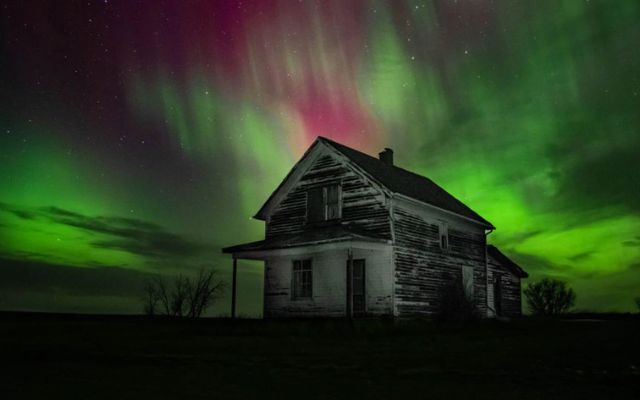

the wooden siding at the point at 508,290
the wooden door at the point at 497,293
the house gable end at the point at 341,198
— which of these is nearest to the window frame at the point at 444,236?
the house gable end at the point at 341,198

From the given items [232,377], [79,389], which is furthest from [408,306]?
[79,389]

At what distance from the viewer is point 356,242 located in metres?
20.9

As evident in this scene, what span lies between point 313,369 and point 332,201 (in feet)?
52.1

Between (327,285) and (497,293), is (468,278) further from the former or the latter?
(327,285)

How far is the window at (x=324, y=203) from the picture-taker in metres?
24.6

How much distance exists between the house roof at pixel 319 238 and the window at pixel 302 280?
1605 mm

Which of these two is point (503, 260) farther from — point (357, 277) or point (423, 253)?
point (357, 277)

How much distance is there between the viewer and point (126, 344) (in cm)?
1388

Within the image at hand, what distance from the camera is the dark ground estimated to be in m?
6.92

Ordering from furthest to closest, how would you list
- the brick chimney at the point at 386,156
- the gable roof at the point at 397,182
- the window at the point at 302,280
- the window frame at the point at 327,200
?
the brick chimney at the point at 386,156 → the window at the point at 302,280 → the window frame at the point at 327,200 → the gable roof at the point at 397,182

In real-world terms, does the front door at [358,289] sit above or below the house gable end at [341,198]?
below

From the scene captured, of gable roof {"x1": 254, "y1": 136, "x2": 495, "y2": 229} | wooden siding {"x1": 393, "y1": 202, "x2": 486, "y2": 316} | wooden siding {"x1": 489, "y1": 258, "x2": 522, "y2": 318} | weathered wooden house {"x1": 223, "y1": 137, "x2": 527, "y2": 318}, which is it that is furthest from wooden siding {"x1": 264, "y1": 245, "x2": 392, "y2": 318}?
wooden siding {"x1": 489, "y1": 258, "x2": 522, "y2": 318}

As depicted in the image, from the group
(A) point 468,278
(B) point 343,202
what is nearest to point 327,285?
(B) point 343,202

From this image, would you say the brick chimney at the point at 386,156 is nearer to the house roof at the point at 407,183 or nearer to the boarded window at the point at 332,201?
the house roof at the point at 407,183
